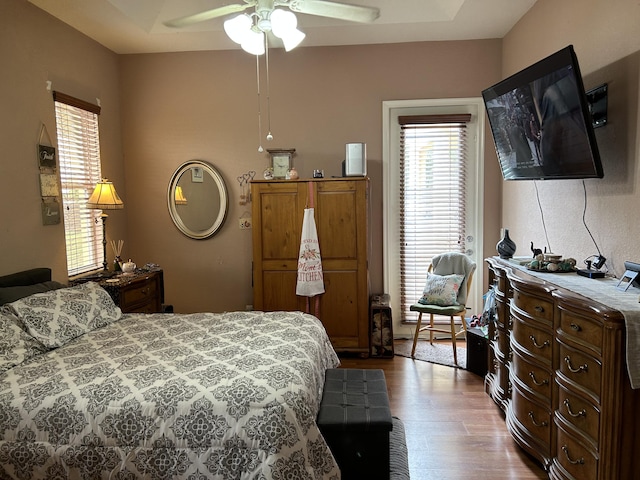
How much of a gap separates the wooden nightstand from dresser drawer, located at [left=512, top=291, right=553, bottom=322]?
110 inches

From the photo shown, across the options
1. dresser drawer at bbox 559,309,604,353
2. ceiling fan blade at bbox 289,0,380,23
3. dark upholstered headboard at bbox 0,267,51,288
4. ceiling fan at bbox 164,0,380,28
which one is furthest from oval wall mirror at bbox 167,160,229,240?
dresser drawer at bbox 559,309,604,353

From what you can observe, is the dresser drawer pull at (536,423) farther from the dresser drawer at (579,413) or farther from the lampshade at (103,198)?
the lampshade at (103,198)

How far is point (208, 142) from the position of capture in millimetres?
4559

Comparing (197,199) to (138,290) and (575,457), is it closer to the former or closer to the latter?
(138,290)

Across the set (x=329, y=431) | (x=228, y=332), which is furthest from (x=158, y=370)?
(x=329, y=431)

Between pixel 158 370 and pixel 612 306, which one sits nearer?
pixel 612 306

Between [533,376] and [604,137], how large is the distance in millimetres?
1408

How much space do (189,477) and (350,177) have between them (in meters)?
2.81

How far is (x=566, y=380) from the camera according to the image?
6.95 ft

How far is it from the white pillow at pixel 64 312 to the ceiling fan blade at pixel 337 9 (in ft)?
6.97

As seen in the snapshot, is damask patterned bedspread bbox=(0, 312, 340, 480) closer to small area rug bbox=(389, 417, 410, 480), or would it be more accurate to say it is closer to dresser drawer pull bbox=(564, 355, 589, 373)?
small area rug bbox=(389, 417, 410, 480)

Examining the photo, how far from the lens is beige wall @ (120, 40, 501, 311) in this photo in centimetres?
436

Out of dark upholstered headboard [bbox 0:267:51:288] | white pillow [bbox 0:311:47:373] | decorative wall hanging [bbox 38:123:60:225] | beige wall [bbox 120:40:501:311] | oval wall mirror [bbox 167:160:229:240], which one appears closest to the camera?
white pillow [bbox 0:311:47:373]

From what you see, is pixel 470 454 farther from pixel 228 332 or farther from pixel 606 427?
pixel 228 332
